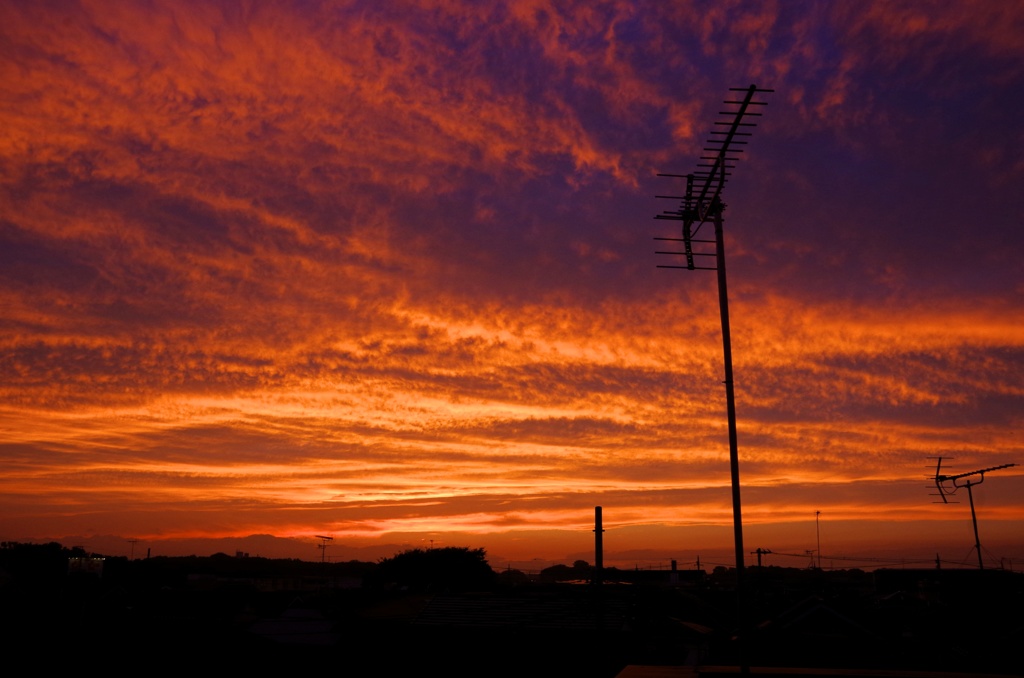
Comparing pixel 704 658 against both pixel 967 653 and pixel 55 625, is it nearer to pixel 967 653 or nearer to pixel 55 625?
pixel 967 653

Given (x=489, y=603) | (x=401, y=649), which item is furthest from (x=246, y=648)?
(x=489, y=603)

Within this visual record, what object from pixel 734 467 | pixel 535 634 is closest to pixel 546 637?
pixel 535 634

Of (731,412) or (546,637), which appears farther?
(546,637)

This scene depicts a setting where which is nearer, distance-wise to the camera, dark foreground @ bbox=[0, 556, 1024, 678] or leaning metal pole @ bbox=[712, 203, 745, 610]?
leaning metal pole @ bbox=[712, 203, 745, 610]

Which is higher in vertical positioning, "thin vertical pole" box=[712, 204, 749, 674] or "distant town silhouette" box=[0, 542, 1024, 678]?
"thin vertical pole" box=[712, 204, 749, 674]

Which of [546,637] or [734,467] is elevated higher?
[734,467]

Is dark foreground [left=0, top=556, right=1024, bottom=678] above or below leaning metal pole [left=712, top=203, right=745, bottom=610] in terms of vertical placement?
below

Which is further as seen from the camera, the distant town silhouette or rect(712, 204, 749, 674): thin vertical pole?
the distant town silhouette

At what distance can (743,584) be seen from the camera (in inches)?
589

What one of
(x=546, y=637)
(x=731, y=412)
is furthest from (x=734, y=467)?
(x=546, y=637)

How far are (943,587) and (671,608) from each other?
148 feet

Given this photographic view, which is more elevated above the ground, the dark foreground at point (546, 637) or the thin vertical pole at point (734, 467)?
the thin vertical pole at point (734, 467)

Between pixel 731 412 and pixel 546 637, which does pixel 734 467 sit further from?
pixel 546 637

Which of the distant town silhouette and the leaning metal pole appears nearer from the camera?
the leaning metal pole
